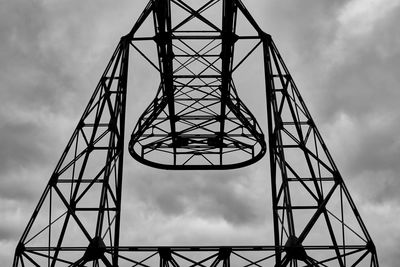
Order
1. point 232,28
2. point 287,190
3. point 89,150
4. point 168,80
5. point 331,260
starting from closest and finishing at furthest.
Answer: point 331,260
point 287,190
point 89,150
point 232,28
point 168,80

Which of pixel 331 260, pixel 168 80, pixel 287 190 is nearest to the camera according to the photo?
pixel 331 260

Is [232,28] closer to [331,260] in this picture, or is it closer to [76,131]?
[76,131]

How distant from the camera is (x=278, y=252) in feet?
50.5

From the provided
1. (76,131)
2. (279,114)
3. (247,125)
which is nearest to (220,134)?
(247,125)

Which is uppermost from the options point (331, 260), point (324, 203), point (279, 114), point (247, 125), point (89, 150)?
point (247, 125)

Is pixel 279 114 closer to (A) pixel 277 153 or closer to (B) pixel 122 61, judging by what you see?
(A) pixel 277 153

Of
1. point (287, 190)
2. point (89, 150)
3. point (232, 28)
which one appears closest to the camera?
point (287, 190)

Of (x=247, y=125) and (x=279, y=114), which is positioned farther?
(x=247, y=125)

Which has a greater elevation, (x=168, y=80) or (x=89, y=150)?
(x=168, y=80)

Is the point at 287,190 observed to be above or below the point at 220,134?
below

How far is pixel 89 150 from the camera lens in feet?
57.3

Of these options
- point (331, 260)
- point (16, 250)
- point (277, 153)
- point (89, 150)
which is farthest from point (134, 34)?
point (331, 260)

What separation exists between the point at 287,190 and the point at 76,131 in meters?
6.44

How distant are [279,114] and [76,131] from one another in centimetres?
614
